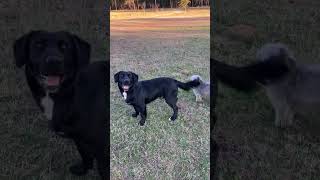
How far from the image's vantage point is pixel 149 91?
392 centimetres

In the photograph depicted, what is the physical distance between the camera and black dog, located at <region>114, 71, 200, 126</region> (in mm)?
3871

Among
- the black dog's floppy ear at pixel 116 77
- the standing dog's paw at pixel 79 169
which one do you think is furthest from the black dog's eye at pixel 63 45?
the standing dog's paw at pixel 79 169

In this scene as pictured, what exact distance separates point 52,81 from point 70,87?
0.49 feet

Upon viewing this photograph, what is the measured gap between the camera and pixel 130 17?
3914 mm

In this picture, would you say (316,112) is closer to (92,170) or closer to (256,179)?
(256,179)

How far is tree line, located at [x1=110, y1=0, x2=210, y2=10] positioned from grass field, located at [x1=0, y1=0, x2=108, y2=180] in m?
0.21

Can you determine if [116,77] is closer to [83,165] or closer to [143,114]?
[143,114]

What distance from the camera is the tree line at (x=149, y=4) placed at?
3.90 meters

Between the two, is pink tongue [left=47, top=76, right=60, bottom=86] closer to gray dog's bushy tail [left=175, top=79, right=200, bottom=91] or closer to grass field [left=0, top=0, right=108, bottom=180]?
grass field [left=0, top=0, right=108, bottom=180]

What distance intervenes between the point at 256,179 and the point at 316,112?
5.03 ft

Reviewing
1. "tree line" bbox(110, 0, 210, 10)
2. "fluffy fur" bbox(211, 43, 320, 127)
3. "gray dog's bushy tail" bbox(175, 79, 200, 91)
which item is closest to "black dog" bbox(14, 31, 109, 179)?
"tree line" bbox(110, 0, 210, 10)

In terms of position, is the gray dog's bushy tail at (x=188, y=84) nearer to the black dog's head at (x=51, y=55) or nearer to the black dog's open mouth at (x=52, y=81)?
the black dog's head at (x=51, y=55)

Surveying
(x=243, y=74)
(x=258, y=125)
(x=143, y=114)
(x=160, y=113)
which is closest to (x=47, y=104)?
(x=143, y=114)

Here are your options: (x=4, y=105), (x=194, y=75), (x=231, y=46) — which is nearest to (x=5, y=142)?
(x=4, y=105)
